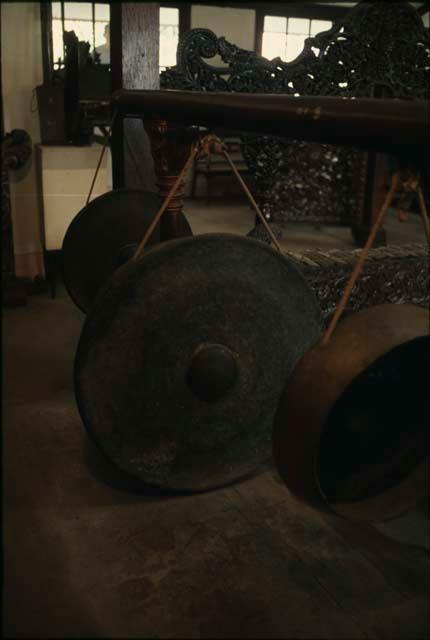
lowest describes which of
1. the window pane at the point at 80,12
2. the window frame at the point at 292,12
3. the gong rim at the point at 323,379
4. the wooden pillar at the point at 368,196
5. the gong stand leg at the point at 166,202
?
the wooden pillar at the point at 368,196

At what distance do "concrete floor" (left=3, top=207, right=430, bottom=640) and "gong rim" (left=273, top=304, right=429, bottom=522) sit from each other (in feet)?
1.34

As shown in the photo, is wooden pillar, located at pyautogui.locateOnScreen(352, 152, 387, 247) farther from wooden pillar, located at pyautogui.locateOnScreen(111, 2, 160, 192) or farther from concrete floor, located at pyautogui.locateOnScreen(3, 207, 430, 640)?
concrete floor, located at pyautogui.locateOnScreen(3, 207, 430, 640)

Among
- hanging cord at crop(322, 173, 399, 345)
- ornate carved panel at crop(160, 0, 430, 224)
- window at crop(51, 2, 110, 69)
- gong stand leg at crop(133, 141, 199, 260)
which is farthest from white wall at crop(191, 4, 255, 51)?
hanging cord at crop(322, 173, 399, 345)

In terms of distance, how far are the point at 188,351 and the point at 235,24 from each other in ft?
22.4

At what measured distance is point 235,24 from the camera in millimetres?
7645

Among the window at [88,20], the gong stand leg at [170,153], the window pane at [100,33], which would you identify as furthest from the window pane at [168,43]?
the gong stand leg at [170,153]

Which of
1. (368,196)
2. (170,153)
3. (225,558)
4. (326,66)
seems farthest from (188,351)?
(368,196)

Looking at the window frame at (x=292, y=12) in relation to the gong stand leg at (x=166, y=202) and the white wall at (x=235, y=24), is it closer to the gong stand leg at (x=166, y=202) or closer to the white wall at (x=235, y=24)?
the white wall at (x=235, y=24)

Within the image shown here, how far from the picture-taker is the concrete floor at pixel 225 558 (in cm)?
147

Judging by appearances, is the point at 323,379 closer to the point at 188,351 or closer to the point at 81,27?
the point at 188,351

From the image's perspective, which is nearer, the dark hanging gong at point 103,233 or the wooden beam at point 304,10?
the dark hanging gong at point 103,233

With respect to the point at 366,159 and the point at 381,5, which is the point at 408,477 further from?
the point at 366,159

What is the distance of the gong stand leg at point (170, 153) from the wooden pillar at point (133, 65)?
0.72 meters

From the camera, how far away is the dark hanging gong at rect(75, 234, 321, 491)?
1.75m
